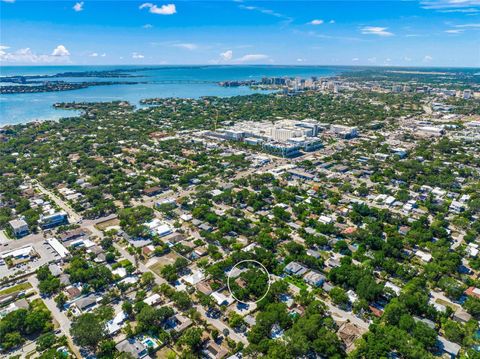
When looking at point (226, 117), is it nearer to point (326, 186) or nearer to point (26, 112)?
point (326, 186)

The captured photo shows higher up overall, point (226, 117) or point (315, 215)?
point (226, 117)

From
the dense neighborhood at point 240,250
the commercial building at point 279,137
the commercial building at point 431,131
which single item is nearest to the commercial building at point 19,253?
the dense neighborhood at point 240,250

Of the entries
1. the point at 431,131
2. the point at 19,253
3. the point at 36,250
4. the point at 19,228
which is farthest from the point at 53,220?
the point at 431,131

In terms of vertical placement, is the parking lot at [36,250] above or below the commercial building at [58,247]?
below

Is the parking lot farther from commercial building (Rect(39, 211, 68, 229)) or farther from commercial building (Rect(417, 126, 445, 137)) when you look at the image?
commercial building (Rect(417, 126, 445, 137))

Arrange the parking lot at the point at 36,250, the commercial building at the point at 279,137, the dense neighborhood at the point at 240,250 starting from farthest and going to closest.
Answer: the commercial building at the point at 279,137
the parking lot at the point at 36,250
the dense neighborhood at the point at 240,250

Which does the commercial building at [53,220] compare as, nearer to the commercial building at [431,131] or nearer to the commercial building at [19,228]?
the commercial building at [19,228]

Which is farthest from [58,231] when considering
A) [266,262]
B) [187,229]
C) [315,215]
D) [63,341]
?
[315,215]

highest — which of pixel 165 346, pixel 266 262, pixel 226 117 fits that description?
pixel 226 117

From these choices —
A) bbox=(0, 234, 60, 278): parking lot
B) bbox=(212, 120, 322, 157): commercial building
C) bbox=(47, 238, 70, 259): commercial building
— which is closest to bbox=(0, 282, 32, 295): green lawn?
bbox=(0, 234, 60, 278): parking lot

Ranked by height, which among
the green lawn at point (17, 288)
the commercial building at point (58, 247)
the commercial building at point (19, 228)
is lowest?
the green lawn at point (17, 288)
